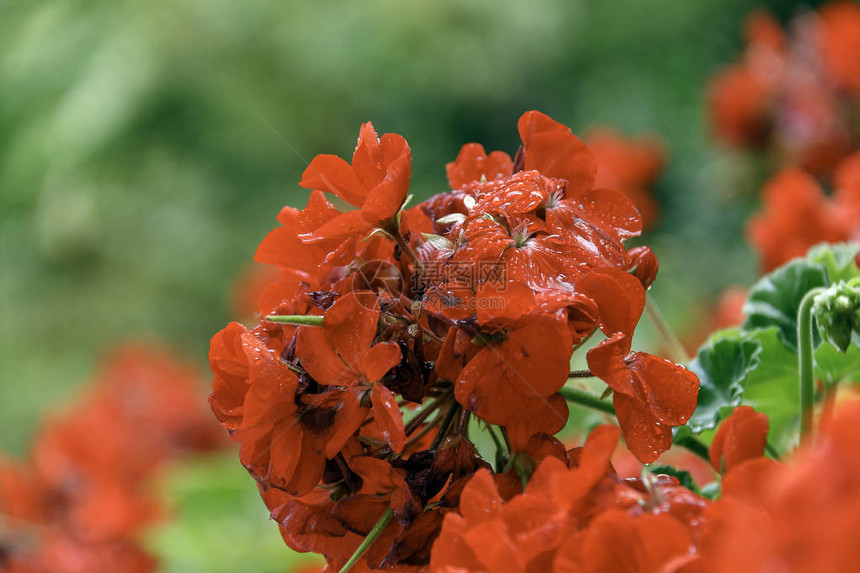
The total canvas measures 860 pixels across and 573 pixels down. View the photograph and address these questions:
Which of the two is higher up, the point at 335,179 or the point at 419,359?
the point at 335,179

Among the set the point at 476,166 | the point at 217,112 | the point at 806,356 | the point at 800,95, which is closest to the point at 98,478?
the point at 476,166

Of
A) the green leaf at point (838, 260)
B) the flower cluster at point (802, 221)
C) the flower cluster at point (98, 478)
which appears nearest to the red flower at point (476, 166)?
the green leaf at point (838, 260)

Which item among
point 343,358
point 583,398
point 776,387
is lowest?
point 776,387

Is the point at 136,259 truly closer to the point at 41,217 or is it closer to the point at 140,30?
the point at 41,217

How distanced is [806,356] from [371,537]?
297 millimetres

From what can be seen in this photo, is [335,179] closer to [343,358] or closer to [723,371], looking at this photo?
[343,358]

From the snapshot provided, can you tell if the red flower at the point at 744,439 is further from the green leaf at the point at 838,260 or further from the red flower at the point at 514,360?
the green leaf at the point at 838,260

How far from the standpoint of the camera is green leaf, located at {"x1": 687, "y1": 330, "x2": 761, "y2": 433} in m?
0.56

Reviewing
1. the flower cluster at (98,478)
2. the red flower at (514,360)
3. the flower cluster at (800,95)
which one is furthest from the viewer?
the flower cluster at (800,95)

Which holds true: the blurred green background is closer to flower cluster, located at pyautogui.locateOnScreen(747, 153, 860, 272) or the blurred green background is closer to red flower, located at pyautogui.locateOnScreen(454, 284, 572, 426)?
flower cluster, located at pyautogui.locateOnScreen(747, 153, 860, 272)

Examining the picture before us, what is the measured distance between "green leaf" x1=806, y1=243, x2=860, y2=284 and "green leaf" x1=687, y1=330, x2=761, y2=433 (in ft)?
0.31

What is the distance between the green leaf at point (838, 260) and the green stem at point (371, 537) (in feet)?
1.27

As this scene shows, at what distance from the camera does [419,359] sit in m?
0.45

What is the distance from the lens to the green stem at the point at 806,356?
514 mm
